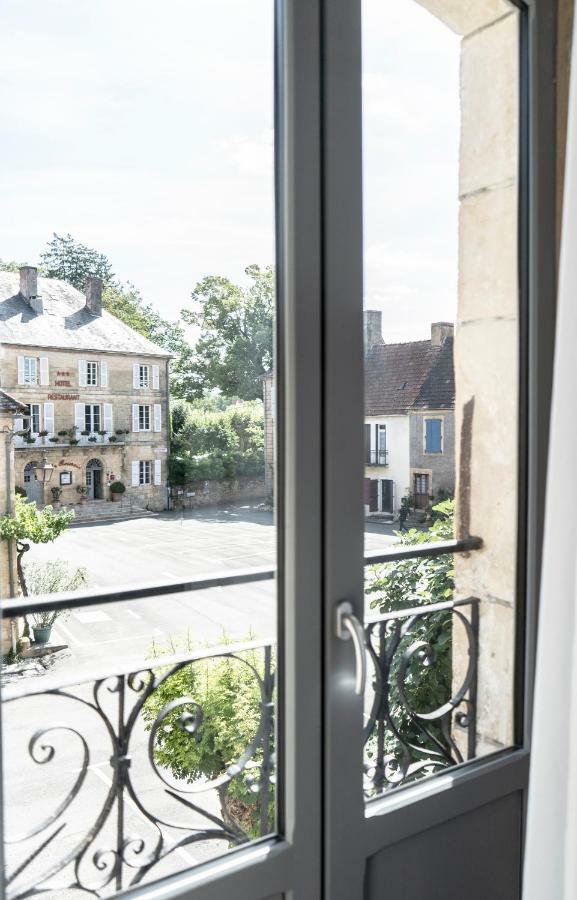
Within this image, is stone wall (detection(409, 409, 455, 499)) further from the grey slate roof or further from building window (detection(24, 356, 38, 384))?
building window (detection(24, 356, 38, 384))

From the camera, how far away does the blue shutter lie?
1.62 m

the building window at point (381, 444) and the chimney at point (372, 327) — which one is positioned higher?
the chimney at point (372, 327)

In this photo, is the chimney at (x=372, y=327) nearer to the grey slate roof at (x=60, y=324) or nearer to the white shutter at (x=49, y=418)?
the grey slate roof at (x=60, y=324)

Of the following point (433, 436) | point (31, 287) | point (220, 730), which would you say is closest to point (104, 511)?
point (31, 287)

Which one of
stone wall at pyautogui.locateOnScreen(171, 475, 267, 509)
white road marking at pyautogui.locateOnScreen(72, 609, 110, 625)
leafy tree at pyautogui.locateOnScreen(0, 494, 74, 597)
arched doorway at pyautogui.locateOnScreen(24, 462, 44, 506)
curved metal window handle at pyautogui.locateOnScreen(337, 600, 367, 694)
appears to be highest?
arched doorway at pyautogui.locateOnScreen(24, 462, 44, 506)

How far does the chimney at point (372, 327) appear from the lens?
4.71 ft

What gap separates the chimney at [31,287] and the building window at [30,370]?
69mm

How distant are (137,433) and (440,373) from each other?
0.79 m

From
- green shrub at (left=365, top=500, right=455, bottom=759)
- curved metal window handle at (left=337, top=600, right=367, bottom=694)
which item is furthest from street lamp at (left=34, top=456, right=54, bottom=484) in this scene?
green shrub at (left=365, top=500, right=455, bottom=759)

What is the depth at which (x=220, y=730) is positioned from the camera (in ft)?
4.20

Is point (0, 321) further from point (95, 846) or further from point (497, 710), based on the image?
point (497, 710)

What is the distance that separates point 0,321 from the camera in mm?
997

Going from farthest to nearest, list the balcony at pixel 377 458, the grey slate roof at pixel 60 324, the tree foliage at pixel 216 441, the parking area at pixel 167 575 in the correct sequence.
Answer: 1. the balcony at pixel 377 458
2. the tree foliage at pixel 216 441
3. the parking area at pixel 167 575
4. the grey slate roof at pixel 60 324

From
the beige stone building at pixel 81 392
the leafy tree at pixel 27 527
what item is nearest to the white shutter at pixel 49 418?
the beige stone building at pixel 81 392
